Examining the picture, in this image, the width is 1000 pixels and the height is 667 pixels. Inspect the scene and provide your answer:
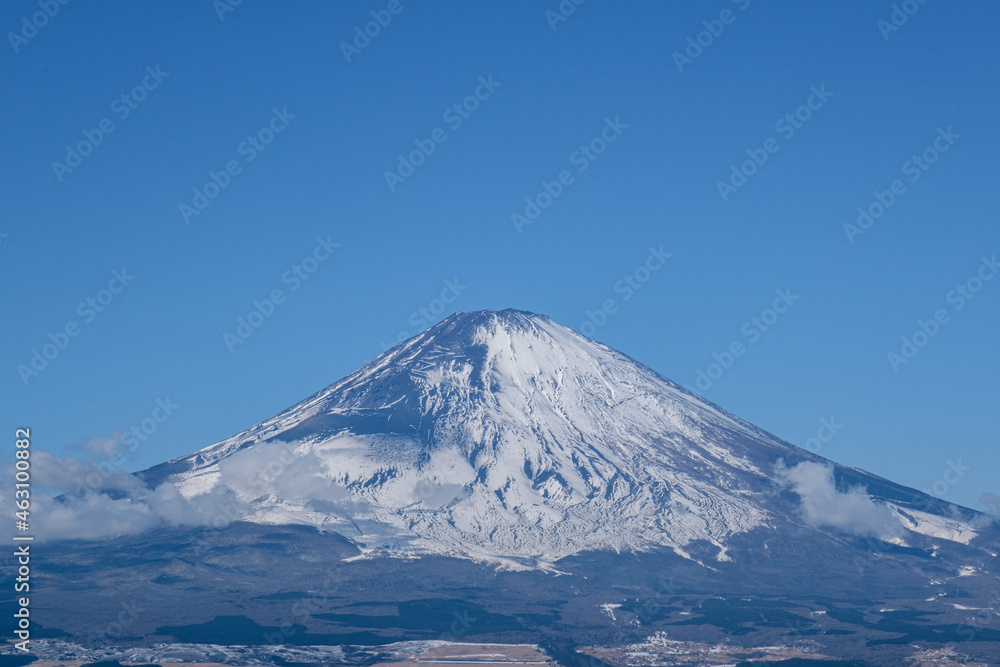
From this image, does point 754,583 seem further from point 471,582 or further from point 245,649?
point 245,649

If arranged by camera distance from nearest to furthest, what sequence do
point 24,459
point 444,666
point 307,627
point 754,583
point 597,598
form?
point 24,459
point 444,666
point 307,627
point 597,598
point 754,583

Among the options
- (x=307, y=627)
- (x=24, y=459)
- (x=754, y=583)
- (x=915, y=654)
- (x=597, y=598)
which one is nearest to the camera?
(x=24, y=459)

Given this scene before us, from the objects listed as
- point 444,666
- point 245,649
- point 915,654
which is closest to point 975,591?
point 915,654

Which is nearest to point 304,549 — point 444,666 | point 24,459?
point 444,666

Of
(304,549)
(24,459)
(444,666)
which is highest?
(304,549)

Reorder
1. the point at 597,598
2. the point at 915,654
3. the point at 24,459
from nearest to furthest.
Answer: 1. the point at 24,459
2. the point at 915,654
3. the point at 597,598

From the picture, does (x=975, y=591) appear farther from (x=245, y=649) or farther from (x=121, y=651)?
(x=121, y=651)

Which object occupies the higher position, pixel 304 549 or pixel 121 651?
pixel 304 549

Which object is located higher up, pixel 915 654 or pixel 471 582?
pixel 471 582

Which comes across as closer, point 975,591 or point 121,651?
point 121,651
